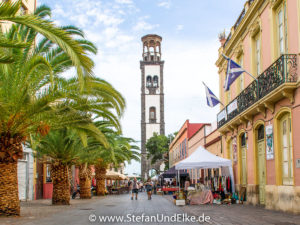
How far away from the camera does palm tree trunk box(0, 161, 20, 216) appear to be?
45.0 feet

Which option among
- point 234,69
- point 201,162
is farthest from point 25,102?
point 201,162

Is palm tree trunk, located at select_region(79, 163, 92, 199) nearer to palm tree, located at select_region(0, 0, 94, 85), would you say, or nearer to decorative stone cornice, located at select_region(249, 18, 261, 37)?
decorative stone cornice, located at select_region(249, 18, 261, 37)

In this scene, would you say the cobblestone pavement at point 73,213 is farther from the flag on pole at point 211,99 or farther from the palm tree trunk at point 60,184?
the flag on pole at point 211,99

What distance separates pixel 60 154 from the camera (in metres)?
21.4

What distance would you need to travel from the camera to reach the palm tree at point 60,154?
835 inches

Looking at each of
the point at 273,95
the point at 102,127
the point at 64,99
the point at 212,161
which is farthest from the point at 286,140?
the point at 102,127

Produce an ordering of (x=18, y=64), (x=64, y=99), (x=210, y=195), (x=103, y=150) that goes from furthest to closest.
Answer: (x=103, y=150)
(x=210, y=195)
(x=64, y=99)
(x=18, y=64)

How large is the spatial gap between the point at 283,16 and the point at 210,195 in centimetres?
1011

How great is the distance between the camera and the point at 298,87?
1412cm

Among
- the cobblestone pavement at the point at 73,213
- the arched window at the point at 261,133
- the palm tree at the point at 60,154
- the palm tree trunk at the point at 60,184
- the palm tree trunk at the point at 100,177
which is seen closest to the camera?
the cobblestone pavement at the point at 73,213

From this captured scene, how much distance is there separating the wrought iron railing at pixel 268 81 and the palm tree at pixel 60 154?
8459 mm

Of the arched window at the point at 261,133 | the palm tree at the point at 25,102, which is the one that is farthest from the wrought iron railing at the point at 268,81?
the palm tree at the point at 25,102

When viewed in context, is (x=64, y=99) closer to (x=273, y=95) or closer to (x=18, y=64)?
(x=18, y=64)

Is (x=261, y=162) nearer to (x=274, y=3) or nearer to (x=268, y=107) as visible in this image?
(x=268, y=107)
